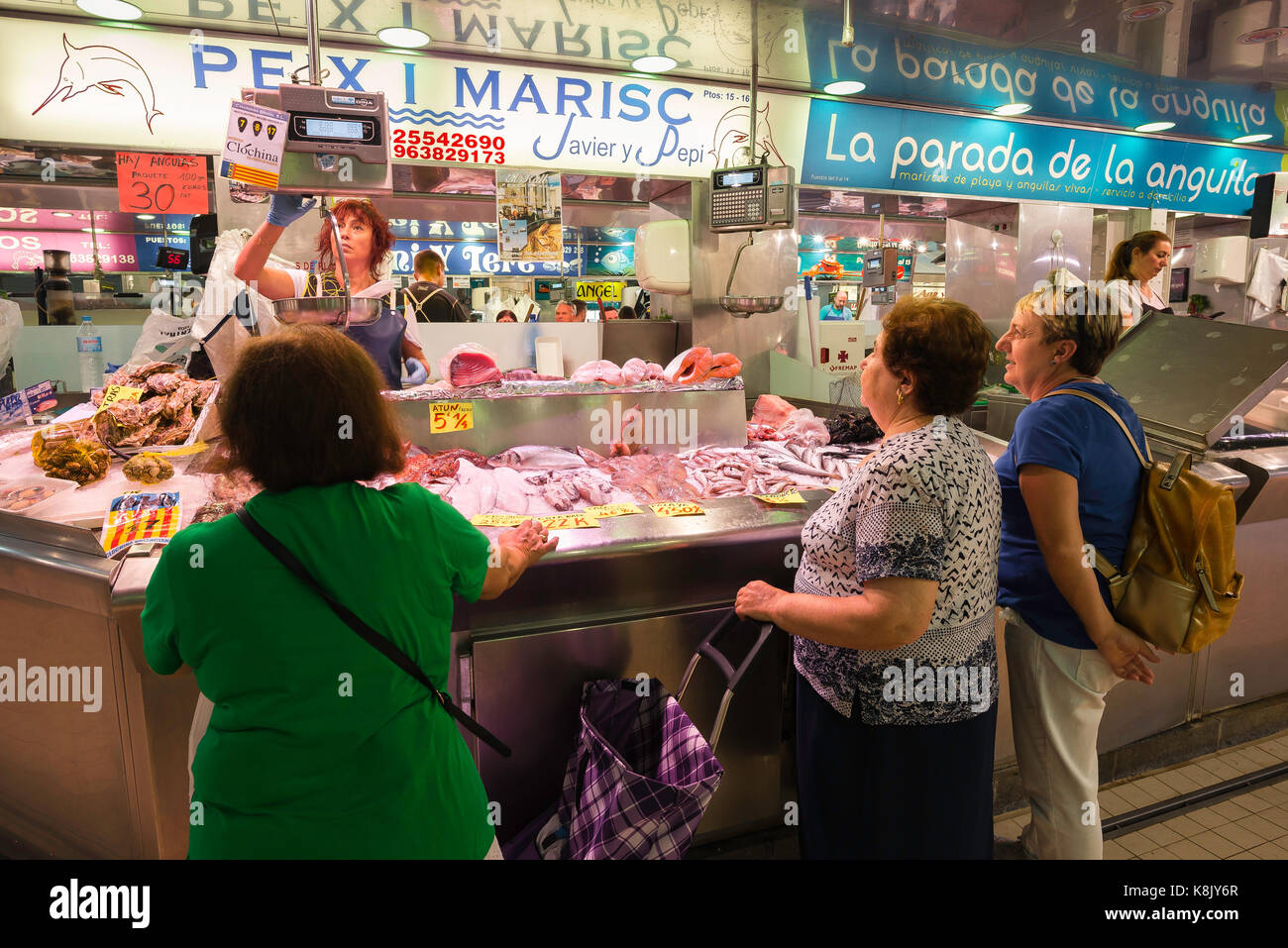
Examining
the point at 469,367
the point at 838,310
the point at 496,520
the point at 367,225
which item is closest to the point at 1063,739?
the point at 496,520

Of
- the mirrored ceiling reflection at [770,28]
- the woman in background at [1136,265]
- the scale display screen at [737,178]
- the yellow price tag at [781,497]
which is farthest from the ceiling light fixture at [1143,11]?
the yellow price tag at [781,497]

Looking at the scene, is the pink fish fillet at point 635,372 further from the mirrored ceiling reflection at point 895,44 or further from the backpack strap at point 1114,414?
the mirrored ceiling reflection at point 895,44

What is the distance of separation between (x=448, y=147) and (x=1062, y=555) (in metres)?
4.14

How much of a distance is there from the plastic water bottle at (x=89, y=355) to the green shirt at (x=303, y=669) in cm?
403

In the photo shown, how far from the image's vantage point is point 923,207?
6.43 metres

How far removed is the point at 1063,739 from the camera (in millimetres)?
2092

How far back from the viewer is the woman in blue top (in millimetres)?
1905

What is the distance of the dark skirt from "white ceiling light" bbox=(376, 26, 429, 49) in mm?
4303

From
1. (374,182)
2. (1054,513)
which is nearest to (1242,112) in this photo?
(1054,513)

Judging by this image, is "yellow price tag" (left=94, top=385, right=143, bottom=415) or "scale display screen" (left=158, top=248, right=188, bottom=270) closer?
"yellow price tag" (left=94, top=385, right=143, bottom=415)

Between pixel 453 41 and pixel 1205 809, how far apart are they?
17.4 feet

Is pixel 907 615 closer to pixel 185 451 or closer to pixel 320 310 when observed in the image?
pixel 320 310

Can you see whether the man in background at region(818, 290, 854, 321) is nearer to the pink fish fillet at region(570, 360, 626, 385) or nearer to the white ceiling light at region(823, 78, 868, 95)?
the white ceiling light at region(823, 78, 868, 95)

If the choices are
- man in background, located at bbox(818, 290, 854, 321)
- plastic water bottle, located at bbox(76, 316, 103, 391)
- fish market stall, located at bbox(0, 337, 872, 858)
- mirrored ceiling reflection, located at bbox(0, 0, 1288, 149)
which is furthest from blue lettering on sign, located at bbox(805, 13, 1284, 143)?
plastic water bottle, located at bbox(76, 316, 103, 391)
